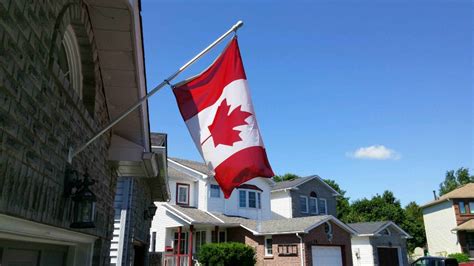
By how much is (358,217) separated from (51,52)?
55.1 meters

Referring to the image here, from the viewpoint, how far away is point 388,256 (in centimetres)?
3091

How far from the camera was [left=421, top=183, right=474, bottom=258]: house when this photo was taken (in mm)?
35531

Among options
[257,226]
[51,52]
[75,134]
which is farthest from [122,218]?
[257,226]

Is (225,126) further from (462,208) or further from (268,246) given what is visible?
(462,208)

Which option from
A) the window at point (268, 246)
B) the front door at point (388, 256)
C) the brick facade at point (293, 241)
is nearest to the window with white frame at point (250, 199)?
the brick facade at point (293, 241)

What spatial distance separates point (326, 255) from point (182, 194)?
401 inches

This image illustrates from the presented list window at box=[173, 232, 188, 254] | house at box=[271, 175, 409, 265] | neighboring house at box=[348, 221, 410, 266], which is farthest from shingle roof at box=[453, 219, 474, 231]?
window at box=[173, 232, 188, 254]

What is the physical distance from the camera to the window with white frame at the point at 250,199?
29.9m

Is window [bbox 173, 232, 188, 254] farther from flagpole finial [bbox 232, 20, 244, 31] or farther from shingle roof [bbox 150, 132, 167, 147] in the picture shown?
flagpole finial [bbox 232, 20, 244, 31]

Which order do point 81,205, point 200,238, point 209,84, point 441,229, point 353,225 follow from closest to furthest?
1. point 81,205
2. point 209,84
3. point 200,238
4. point 353,225
5. point 441,229

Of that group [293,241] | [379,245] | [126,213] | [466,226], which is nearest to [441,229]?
[466,226]

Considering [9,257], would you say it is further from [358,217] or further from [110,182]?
[358,217]

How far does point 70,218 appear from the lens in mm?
3859

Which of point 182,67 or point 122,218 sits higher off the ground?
point 182,67
